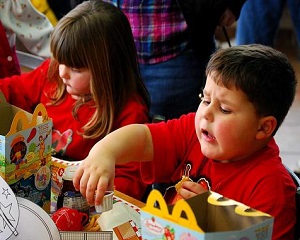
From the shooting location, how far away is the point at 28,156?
1.18 meters

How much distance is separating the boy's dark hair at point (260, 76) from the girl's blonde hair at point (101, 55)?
57cm

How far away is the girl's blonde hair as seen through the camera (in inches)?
70.4

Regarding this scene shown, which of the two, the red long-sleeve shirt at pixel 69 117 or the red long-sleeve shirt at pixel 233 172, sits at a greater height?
the red long-sleeve shirt at pixel 233 172

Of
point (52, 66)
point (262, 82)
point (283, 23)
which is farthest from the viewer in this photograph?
point (283, 23)

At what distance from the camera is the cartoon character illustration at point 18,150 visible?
3.73ft

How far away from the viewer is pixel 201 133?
4.21 feet

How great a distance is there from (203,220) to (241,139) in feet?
1.28

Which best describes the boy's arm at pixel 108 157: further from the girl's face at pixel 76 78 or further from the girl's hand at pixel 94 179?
the girl's face at pixel 76 78

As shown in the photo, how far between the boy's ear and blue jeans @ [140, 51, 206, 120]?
92cm

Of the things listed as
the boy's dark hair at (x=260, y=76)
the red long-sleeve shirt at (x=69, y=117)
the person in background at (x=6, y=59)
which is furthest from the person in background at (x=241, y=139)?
the person in background at (x=6, y=59)

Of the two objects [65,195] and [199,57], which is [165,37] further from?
[65,195]

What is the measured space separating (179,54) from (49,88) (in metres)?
0.51

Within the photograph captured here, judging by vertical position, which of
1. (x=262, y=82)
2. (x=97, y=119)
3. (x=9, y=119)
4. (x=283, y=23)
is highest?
(x=262, y=82)

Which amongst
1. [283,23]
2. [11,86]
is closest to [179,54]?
[11,86]
